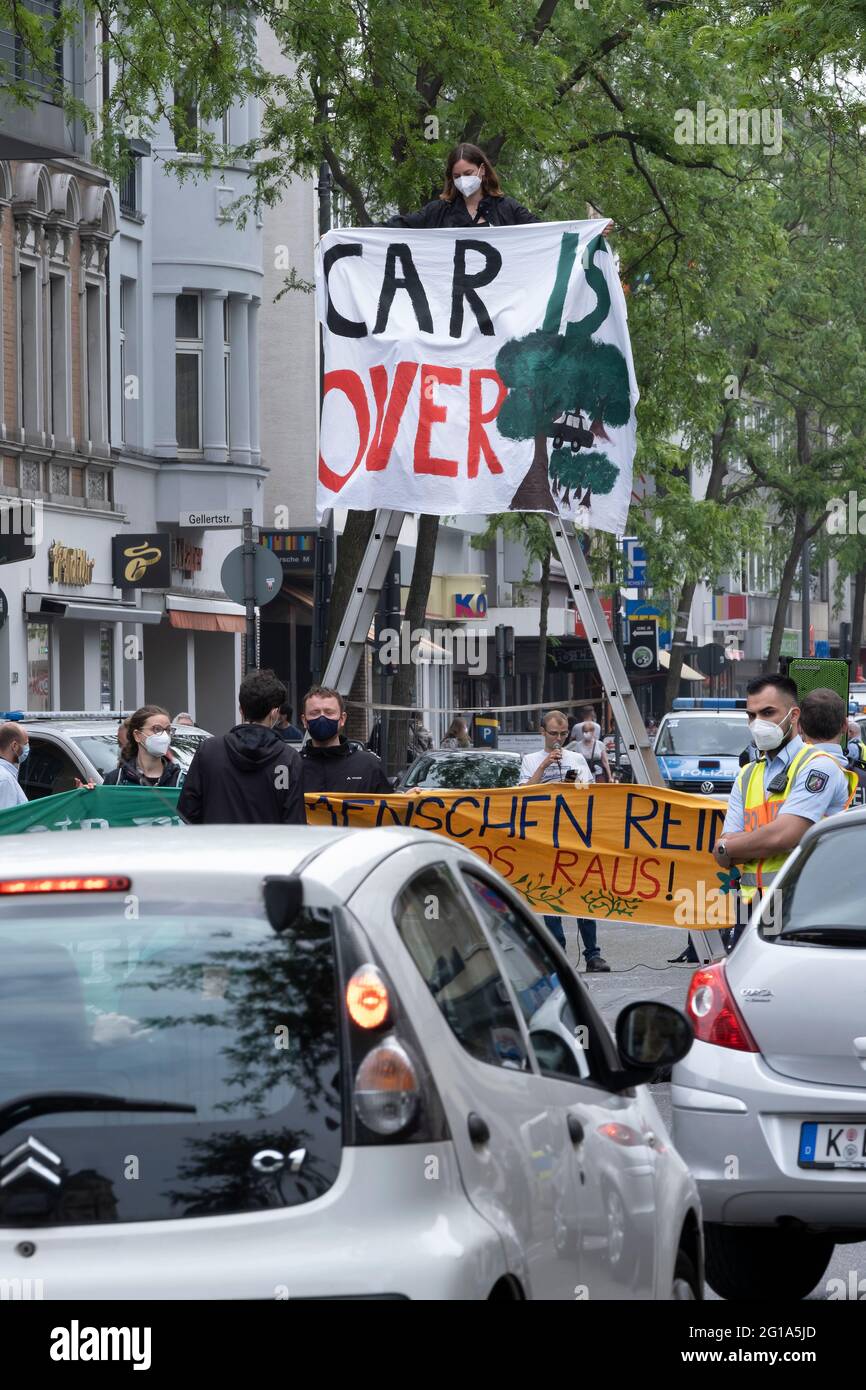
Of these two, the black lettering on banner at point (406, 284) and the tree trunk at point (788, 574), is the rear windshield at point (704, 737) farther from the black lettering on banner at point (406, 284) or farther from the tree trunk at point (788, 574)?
the black lettering on banner at point (406, 284)

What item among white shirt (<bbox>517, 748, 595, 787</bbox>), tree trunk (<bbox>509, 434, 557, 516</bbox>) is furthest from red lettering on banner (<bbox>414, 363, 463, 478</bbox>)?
white shirt (<bbox>517, 748, 595, 787</bbox>)

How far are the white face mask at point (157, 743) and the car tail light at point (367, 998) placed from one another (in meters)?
10.3

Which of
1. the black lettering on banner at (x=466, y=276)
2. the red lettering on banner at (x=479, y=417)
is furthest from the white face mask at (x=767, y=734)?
the black lettering on banner at (x=466, y=276)

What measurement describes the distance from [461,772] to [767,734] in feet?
35.7

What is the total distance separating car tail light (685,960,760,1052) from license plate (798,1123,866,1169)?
1.00 feet

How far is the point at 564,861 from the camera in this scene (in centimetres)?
1338

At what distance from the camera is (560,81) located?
23.5m

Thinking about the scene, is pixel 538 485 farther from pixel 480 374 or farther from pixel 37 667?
pixel 37 667

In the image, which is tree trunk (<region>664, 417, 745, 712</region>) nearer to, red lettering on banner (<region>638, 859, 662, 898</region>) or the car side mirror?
red lettering on banner (<region>638, 859, 662, 898</region>)

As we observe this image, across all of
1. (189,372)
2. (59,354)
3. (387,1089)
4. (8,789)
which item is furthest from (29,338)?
(387,1089)

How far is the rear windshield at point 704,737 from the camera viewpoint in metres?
31.7
